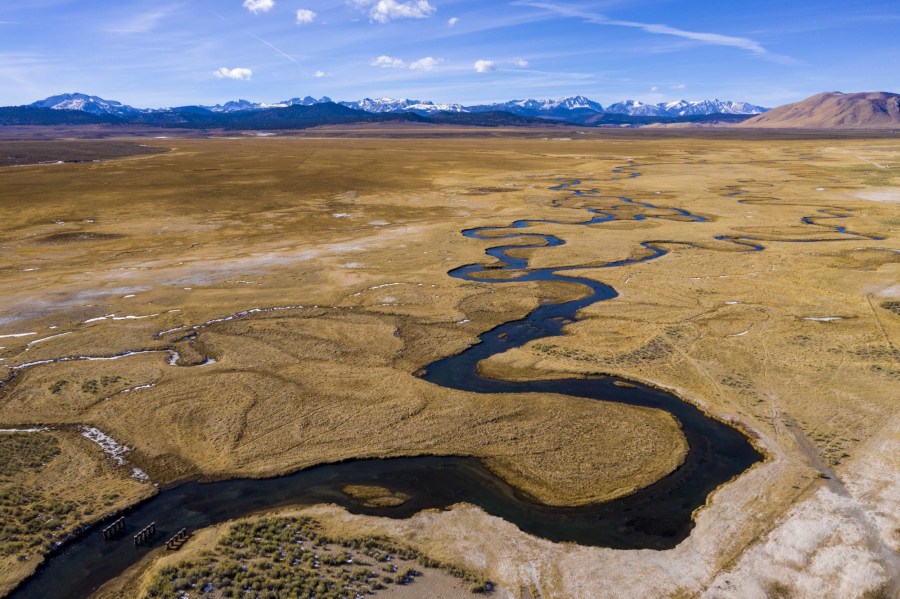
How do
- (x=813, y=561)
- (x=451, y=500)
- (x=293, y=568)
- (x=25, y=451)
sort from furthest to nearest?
(x=25, y=451)
(x=451, y=500)
(x=813, y=561)
(x=293, y=568)

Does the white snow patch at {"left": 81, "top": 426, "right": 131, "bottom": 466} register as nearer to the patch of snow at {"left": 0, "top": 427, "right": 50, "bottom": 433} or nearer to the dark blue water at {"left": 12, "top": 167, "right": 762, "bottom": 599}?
the patch of snow at {"left": 0, "top": 427, "right": 50, "bottom": 433}

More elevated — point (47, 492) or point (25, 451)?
point (25, 451)

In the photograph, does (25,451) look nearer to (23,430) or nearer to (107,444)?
(23,430)

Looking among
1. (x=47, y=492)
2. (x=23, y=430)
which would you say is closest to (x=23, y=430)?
(x=23, y=430)

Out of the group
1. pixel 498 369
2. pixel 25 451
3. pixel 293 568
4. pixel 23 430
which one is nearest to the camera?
pixel 293 568

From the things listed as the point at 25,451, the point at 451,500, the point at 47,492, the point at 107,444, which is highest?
the point at 25,451

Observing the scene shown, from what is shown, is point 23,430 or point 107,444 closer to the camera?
point 107,444

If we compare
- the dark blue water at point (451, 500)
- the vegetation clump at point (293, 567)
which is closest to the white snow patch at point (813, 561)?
the dark blue water at point (451, 500)
